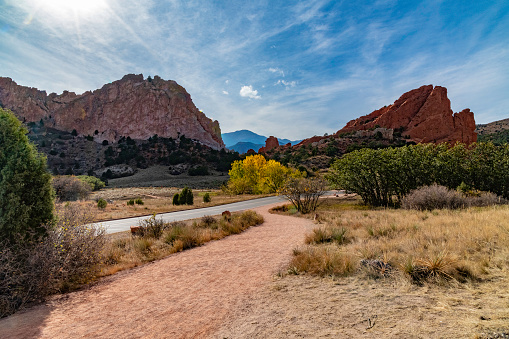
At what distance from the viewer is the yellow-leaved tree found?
37.1 m

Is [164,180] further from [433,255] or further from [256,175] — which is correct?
[433,255]

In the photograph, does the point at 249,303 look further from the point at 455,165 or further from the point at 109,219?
the point at 455,165

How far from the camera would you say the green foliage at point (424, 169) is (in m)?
18.1

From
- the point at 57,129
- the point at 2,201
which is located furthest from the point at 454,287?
the point at 57,129

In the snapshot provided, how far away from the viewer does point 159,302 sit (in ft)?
15.3

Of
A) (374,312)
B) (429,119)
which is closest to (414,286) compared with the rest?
(374,312)

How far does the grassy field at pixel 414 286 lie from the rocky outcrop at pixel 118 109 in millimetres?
108821

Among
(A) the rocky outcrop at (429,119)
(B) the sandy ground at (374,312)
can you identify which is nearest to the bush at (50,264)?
(B) the sandy ground at (374,312)

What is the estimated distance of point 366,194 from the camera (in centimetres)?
2278

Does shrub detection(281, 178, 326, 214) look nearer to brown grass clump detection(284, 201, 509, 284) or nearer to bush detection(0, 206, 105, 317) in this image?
brown grass clump detection(284, 201, 509, 284)

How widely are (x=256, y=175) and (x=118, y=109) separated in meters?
101

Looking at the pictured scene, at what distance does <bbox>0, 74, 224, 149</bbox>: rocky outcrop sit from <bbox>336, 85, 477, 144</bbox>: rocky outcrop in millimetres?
77496

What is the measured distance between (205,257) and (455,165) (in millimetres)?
21019

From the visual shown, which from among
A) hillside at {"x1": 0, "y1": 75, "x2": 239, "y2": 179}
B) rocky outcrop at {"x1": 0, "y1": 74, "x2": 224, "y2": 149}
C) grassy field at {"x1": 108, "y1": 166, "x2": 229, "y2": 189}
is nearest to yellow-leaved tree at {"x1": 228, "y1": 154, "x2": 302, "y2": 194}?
grassy field at {"x1": 108, "y1": 166, "x2": 229, "y2": 189}
